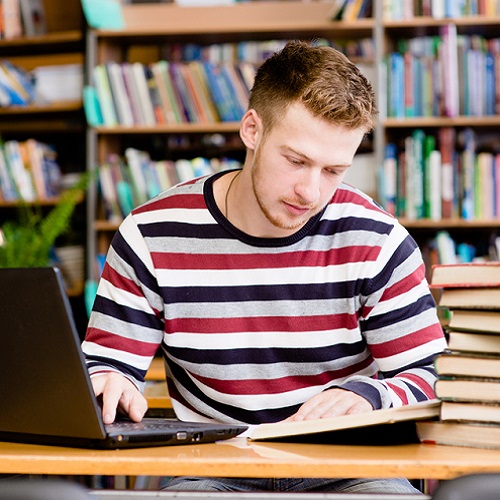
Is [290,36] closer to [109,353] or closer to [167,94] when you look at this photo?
[167,94]

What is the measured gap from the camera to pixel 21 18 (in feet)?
12.0

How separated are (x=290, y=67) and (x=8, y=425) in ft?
2.49

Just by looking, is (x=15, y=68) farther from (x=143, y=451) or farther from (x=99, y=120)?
(x=143, y=451)

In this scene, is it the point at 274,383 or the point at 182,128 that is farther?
the point at 182,128

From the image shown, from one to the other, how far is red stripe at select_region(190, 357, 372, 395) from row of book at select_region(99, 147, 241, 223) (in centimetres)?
198

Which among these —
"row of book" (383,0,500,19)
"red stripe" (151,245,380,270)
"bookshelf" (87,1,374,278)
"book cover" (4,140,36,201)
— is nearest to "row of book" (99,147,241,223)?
"bookshelf" (87,1,374,278)

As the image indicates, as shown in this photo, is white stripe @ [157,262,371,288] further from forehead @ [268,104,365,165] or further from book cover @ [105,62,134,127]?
book cover @ [105,62,134,127]

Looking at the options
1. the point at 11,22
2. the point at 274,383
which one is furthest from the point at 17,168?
the point at 274,383

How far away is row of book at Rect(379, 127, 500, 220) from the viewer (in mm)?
3209

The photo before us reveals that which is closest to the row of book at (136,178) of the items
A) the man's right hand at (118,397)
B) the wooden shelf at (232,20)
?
the wooden shelf at (232,20)

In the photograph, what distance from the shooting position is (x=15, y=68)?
3.61 m

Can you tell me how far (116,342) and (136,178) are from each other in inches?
79.4

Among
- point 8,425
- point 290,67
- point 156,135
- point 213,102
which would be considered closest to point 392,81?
point 213,102

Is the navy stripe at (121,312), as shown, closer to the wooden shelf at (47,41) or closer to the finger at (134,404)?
the finger at (134,404)
